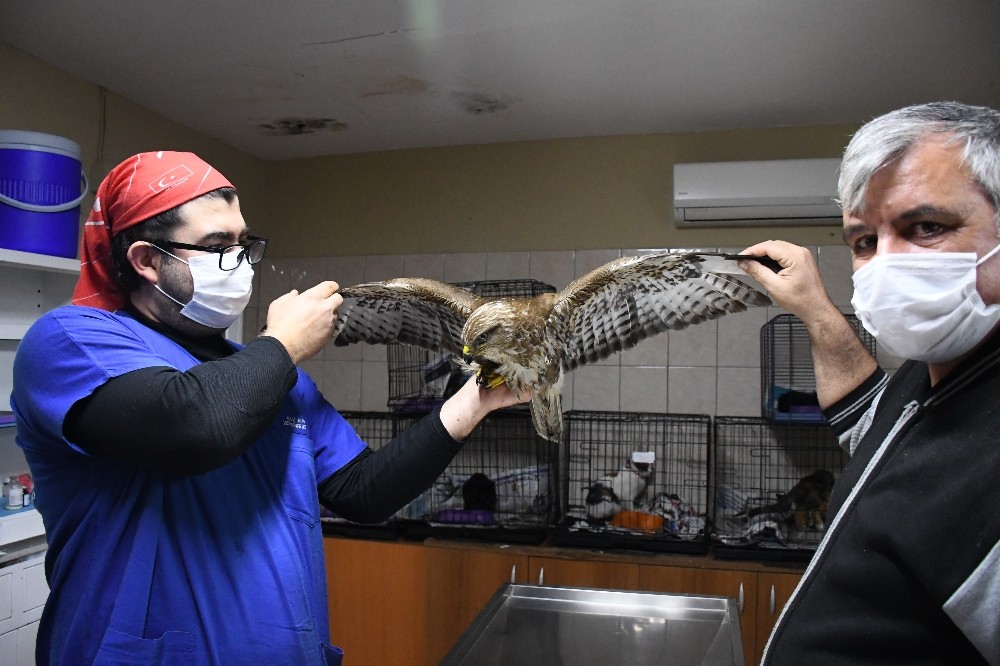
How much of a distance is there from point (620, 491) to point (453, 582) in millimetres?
914

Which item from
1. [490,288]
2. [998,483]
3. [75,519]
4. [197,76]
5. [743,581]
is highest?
[197,76]

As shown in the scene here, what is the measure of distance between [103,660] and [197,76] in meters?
2.73

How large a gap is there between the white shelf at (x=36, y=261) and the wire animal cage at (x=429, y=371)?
1.45m

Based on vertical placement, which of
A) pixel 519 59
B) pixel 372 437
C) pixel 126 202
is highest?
pixel 519 59

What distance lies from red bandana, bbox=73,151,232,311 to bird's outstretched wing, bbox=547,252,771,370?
34.8 inches

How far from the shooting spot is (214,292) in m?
1.27

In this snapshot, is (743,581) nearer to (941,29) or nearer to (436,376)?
(436,376)

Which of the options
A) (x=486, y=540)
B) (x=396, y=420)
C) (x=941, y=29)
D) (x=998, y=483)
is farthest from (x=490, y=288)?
(x=998, y=483)

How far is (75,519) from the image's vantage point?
3.67 ft

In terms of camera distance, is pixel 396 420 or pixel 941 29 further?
pixel 396 420

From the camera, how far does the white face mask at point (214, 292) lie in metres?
1.25

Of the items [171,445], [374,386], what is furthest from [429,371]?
[171,445]

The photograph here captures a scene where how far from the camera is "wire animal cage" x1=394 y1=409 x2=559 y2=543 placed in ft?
10.4

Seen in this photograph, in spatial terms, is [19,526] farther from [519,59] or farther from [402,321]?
[519,59]
